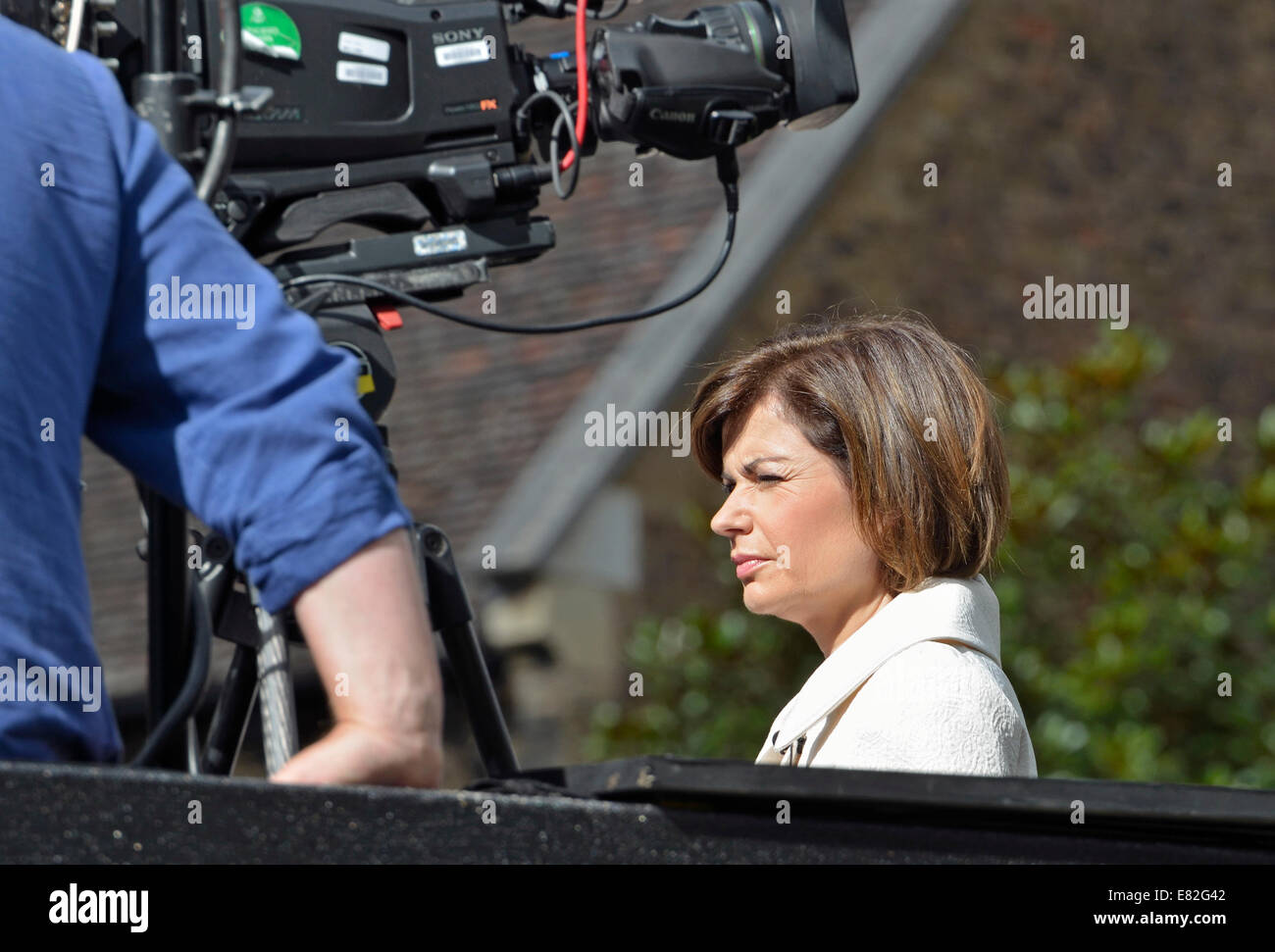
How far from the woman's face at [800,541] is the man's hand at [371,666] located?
1.09 metres

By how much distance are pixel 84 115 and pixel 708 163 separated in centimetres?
854

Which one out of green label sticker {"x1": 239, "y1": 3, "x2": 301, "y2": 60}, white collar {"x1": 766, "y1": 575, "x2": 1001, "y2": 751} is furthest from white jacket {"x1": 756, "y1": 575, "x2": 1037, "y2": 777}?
green label sticker {"x1": 239, "y1": 3, "x2": 301, "y2": 60}

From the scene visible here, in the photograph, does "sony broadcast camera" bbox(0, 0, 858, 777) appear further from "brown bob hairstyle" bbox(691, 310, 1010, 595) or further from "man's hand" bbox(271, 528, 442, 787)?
"man's hand" bbox(271, 528, 442, 787)

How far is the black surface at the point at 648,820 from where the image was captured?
1162mm

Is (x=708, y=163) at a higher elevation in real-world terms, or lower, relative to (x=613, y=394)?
higher

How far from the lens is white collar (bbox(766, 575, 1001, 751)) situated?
2156mm

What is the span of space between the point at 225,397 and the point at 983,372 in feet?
18.6

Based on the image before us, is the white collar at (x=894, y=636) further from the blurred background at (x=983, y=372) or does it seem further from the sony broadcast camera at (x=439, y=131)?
the blurred background at (x=983, y=372)

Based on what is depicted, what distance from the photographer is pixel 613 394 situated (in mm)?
8953

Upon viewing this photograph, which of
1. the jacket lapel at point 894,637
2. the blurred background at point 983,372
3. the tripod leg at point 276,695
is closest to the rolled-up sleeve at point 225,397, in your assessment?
the tripod leg at point 276,695

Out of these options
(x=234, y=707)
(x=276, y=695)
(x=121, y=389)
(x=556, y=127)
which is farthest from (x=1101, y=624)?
(x=121, y=389)

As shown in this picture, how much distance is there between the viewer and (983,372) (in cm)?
685

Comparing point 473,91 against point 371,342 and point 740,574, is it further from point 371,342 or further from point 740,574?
point 740,574
